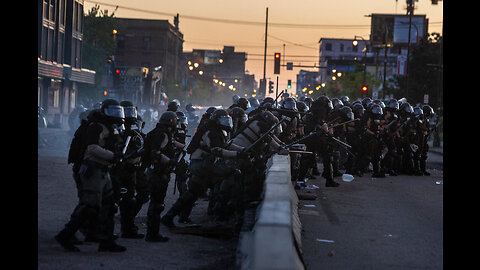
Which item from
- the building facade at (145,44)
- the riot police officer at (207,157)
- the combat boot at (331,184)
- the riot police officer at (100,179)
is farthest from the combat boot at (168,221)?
the building facade at (145,44)

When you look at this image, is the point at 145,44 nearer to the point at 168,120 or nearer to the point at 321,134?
the point at 321,134

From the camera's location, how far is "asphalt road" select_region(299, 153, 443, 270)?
30.7 feet

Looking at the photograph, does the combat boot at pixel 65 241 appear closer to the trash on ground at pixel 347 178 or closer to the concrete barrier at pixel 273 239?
the concrete barrier at pixel 273 239

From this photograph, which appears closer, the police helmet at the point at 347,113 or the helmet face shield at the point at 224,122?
the helmet face shield at the point at 224,122

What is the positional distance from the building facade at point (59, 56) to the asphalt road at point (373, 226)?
32.1 m

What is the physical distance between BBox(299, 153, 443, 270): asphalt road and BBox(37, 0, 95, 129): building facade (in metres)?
32.1

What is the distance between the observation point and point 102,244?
9.08 meters

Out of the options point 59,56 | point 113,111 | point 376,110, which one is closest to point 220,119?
point 113,111

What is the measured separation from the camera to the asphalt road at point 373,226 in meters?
9.35

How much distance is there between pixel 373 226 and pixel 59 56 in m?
43.3

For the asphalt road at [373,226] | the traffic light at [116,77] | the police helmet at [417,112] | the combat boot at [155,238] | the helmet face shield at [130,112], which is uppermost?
the traffic light at [116,77]
